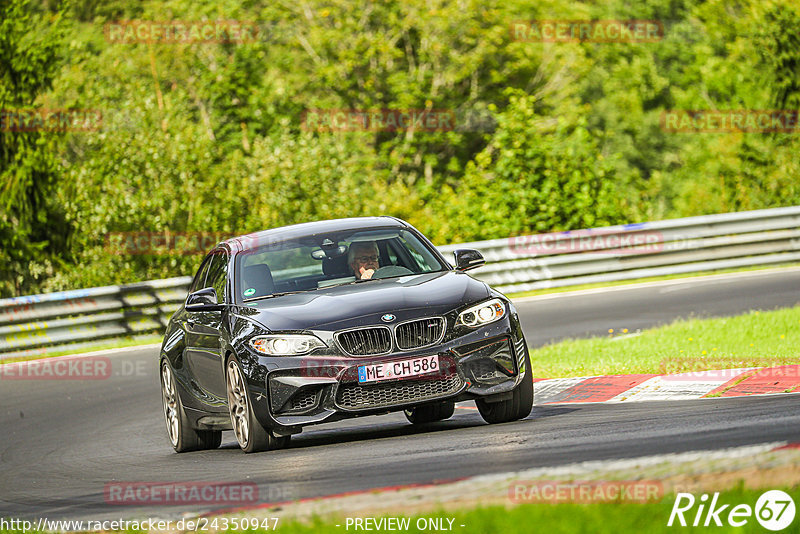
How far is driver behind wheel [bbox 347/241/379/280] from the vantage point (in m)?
9.58

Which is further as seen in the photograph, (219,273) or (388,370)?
(219,273)

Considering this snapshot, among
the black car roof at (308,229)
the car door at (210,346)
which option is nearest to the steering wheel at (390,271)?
the black car roof at (308,229)

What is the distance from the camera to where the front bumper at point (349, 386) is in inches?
327

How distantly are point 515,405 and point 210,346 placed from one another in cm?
225

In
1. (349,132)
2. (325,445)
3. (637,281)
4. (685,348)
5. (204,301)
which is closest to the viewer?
(325,445)

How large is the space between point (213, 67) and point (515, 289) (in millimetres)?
24534

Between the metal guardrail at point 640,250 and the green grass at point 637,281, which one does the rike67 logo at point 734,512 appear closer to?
the metal guardrail at point 640,250

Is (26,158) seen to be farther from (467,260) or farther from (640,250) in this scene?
(467,260)

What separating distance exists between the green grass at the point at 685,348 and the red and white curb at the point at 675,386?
0.41m

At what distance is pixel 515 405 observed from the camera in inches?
354

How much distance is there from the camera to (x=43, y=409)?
45.7ft

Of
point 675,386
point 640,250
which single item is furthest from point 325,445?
point 640,250

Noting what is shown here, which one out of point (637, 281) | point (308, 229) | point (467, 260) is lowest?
point (637, 281)

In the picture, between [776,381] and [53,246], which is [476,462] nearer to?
[776,381]
